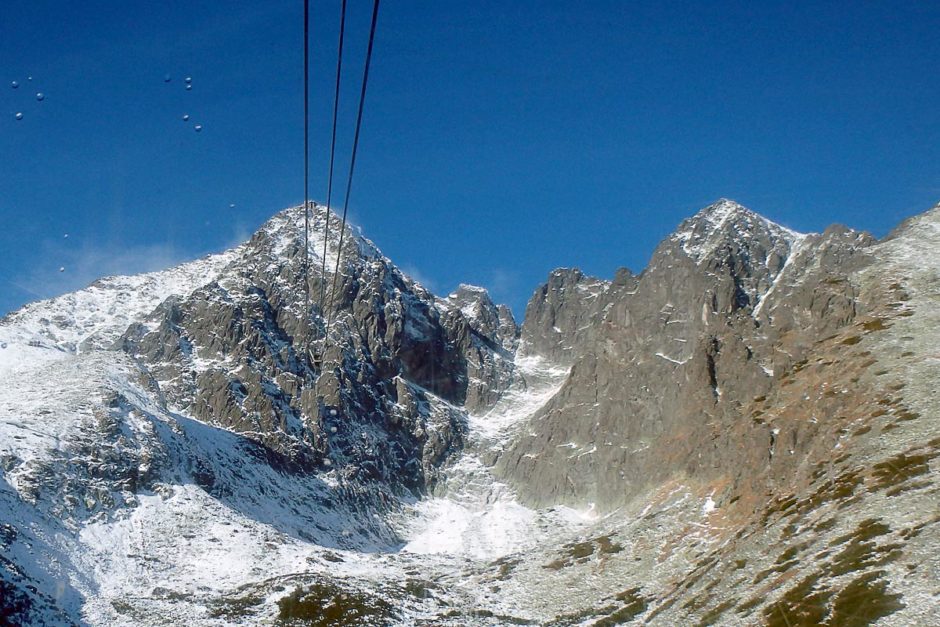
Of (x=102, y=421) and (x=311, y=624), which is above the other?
(x=102, y=421)

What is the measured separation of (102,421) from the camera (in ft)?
584

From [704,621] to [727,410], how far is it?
99.4 m

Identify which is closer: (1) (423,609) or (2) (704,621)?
(2) (704,621)

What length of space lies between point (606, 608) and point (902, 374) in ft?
171

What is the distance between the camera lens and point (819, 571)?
230 ft

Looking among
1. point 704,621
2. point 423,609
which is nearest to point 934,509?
point 704,621

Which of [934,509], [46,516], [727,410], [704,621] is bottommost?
[704,621]

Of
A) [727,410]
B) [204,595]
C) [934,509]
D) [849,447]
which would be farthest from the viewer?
[727,410]

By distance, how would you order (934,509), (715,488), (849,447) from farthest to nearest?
1. (715,488)
2. (849,447)
3. (934,509)

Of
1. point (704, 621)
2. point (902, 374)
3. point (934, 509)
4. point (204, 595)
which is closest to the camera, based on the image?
point (934, 509)

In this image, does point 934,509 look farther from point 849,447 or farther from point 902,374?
point 902,374

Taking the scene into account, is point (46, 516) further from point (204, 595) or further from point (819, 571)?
point (819, 571)

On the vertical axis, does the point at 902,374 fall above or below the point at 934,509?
above

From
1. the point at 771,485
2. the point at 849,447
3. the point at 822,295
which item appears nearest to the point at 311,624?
the point at 771,485
